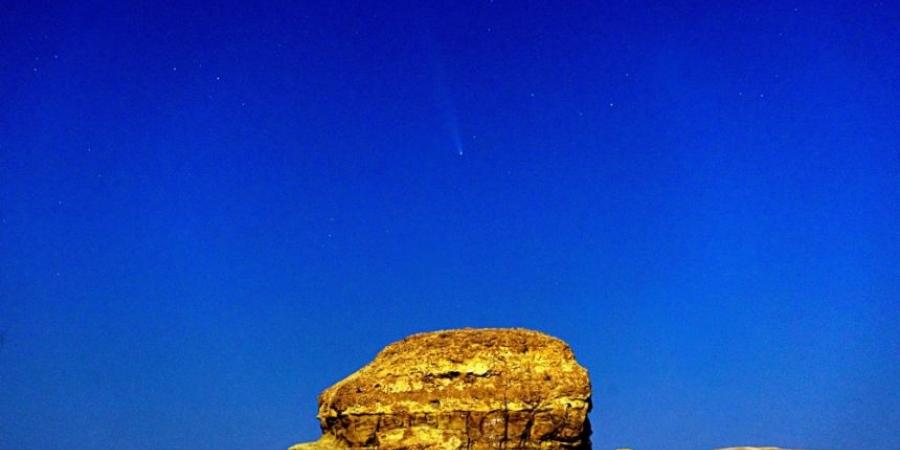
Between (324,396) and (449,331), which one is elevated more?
(449,331)

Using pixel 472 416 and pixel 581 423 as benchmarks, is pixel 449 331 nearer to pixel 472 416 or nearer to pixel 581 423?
pixel 472 416

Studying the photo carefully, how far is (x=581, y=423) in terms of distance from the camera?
132 feet

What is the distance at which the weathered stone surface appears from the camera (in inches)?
1576

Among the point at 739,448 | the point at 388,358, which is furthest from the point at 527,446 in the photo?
the point at 739,448

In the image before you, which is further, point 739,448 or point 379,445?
point 739,448

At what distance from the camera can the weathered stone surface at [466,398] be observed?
131 feet

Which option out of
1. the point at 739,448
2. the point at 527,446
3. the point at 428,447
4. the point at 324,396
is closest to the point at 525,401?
the point at 527,446

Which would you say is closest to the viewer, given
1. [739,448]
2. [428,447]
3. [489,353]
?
[428,447]

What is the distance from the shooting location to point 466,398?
40.5 m

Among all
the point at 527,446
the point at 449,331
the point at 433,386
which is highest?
the point at 449,331

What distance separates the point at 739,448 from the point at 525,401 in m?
18.0

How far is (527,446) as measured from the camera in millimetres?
40094

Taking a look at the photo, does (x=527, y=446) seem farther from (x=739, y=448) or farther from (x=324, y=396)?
(x=739, y=448)

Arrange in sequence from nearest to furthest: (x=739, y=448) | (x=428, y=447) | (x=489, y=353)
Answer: (x=428, y=447)
(x=489, y=353)
(x=739, y=448)
